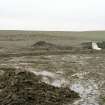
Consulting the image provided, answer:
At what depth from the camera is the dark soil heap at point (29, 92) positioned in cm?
820

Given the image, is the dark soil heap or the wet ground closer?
the dark soil heap

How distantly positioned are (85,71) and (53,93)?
391 cm

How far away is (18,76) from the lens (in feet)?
33.3

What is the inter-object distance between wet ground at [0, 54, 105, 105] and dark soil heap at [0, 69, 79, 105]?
47 centimetres

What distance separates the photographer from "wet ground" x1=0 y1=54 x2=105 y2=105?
919 centimetres

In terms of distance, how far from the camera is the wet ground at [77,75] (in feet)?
30.1

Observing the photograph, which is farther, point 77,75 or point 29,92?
point 77,75

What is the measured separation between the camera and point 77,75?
458 inches

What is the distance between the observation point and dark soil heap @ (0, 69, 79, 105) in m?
8.20

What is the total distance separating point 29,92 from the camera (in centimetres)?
872

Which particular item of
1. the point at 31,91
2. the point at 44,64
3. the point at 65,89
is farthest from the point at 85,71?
the point at 31,91

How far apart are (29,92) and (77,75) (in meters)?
3.34

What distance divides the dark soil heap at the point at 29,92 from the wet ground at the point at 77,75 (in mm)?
465

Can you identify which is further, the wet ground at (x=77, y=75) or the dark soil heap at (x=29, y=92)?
the wet ground at (x=77, y=75)
